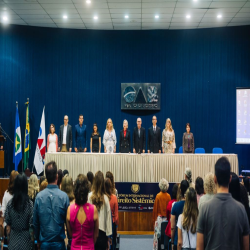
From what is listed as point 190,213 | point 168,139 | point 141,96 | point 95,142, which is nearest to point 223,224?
point 190,213

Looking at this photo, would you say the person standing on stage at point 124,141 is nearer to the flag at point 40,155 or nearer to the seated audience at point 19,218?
the flag at point 40,155

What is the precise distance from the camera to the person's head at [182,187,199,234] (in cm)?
329

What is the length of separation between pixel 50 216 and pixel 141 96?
29.8ft

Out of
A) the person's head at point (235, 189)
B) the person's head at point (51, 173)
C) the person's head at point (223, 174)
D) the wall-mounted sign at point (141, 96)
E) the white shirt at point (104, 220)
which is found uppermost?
the wall-mounted sign at point (141, 96)

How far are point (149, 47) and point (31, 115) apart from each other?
4.68 metres

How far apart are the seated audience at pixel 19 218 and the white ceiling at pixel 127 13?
7513 millimetres

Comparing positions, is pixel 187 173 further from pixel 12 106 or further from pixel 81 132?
pixel 12 106

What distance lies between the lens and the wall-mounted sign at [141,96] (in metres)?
11.9

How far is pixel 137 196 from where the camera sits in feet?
24.7

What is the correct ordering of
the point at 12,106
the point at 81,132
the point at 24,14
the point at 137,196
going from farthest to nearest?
the point at 12,106
the point at 24,14
the point at 81,132
the point at 137,196

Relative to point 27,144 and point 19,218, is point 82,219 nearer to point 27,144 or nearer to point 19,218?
point 19,218

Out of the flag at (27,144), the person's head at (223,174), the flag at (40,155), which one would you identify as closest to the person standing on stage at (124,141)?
the flag at (40,155)

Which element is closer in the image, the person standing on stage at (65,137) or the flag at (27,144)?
the person standing on stage at (65,137)

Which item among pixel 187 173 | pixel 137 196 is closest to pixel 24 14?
pixel 137 196
